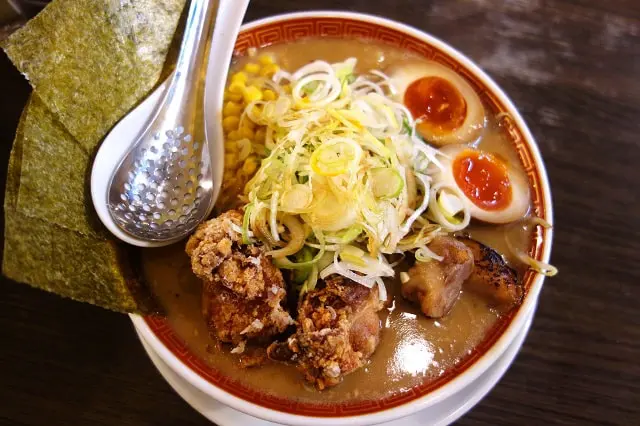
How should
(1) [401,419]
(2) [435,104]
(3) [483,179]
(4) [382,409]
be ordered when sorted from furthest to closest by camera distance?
(2) [435,104] → (3) [483,179] → (1) [401,419] → (4) [382,409]

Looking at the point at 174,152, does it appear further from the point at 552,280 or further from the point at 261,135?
the point at 552,280

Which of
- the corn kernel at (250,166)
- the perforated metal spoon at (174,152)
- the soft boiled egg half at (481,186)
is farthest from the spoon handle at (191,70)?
the soft boiled egg half at (481,186)

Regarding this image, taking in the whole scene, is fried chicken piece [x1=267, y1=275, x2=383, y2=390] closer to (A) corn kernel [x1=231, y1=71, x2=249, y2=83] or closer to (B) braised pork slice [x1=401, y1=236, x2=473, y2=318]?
(B) braised pork slice [x1=401, y1=236, x2=473, y2=318]

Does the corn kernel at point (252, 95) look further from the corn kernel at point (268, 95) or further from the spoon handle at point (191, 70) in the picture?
the spoon handle at point (191, 70)

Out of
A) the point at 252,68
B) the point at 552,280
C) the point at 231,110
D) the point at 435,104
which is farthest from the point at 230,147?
the point at 552,280

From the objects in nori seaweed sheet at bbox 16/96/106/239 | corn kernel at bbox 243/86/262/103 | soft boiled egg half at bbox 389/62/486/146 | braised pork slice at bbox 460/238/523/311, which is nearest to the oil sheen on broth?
braised pork slice at bbox 460/238/523/311

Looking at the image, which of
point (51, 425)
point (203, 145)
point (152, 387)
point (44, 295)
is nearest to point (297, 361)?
point (152, 387)
